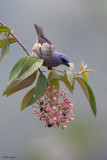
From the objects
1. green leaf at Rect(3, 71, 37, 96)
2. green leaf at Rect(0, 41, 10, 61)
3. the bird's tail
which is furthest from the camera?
the bird's tail

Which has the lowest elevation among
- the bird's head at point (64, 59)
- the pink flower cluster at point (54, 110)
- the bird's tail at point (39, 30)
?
the pink flower cluster at point (54, 110)

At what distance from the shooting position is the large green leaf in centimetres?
66

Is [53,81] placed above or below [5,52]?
below

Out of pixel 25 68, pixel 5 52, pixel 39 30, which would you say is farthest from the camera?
pixel 39 30

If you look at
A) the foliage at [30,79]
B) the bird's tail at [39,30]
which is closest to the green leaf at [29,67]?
the foliage at [30,79]

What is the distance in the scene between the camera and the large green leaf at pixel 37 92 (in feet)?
2.15

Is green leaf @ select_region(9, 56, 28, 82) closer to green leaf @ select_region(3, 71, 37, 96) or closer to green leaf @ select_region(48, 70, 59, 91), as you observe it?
green leaf @ select_region(3, 71, 37, 96)

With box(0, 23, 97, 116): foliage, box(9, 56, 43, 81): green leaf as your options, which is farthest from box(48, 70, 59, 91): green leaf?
box(9, 56, 43, 81): green leaf

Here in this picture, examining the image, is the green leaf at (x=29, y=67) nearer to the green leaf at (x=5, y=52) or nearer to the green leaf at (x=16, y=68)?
the green leaf at (x=16, y=68)

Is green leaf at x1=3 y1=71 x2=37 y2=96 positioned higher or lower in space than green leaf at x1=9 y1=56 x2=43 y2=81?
lower

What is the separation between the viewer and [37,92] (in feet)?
2.16

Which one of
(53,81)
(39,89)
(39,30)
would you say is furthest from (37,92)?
(39,30)

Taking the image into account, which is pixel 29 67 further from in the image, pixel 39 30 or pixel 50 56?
pixel 39 30

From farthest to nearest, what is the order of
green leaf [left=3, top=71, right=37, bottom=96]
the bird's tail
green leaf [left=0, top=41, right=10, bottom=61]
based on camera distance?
the bird's tail < green leaf [left=0, top=41, right=10, bottom=61] < green leaf [left=3, top=71, right=37, bottom=96]
